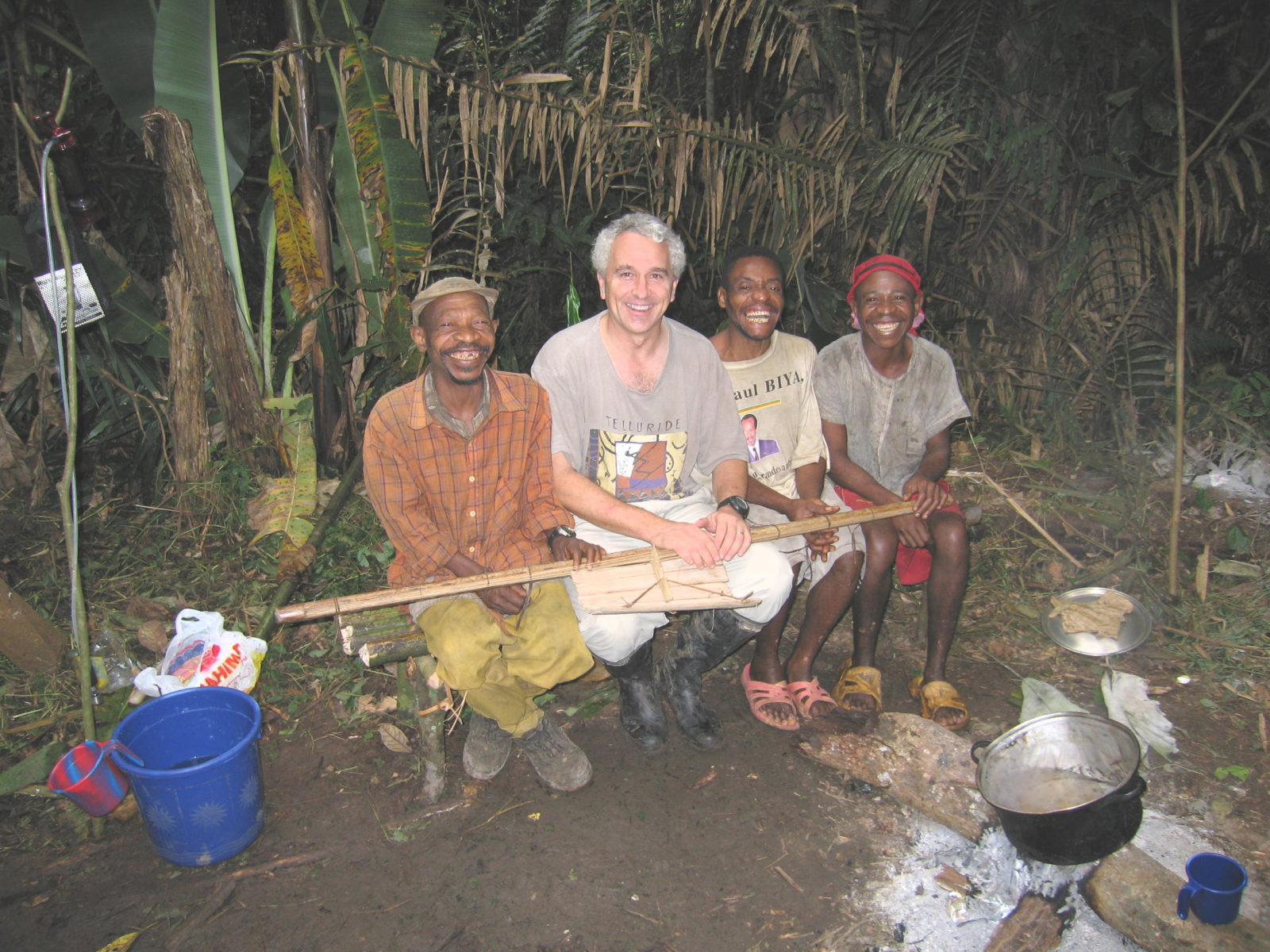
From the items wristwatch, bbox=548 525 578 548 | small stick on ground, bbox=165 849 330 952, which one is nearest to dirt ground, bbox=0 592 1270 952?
small stick on ground, bbox=165 849 330 952

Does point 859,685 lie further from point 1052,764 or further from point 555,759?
point 555,759

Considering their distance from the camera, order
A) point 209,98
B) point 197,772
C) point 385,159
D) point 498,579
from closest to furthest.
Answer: point 197,772
point 498,579
point 385,159
point 209,98

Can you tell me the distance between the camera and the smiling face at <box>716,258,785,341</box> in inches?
124

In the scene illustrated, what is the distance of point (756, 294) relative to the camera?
3.14m

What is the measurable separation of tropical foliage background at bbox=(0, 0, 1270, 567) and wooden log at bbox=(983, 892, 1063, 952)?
2.47 metres

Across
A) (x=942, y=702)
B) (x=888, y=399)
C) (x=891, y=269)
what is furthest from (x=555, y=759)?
(x=891, y=269)

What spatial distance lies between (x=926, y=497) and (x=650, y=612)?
3.83 feet

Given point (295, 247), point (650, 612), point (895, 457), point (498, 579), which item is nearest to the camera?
point (498, 579)

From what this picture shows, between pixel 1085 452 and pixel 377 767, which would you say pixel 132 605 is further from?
pixel 1085 452

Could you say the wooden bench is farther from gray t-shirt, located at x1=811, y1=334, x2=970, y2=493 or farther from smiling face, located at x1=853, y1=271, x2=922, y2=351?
smiling face, located at x1=853, y1=271, x2=922, y2=351

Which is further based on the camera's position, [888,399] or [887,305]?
[888,399]

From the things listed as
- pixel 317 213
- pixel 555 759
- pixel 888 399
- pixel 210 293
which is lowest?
pixel 555 759

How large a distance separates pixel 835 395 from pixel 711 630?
1067mm

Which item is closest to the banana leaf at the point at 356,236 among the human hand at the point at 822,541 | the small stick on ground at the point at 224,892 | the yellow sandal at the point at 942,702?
the human hand at the point at 822,541
